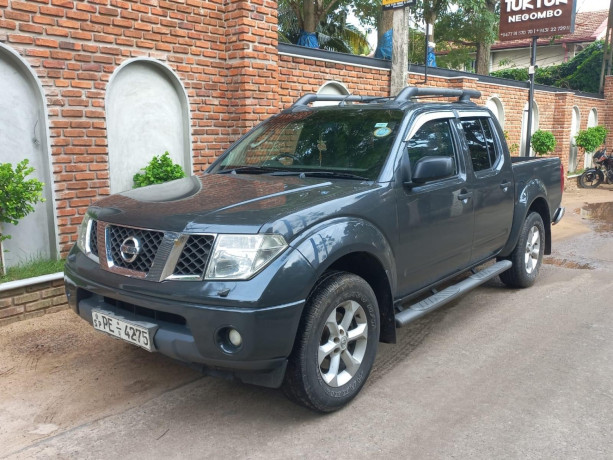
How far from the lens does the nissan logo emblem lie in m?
3.17

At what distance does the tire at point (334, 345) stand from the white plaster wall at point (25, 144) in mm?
3586

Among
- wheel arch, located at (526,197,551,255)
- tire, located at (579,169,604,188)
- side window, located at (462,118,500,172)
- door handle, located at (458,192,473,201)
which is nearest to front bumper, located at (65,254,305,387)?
door handle, located at (458,192,473,201)

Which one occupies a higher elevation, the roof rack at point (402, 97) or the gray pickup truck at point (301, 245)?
the roof rack at point (402, 97)

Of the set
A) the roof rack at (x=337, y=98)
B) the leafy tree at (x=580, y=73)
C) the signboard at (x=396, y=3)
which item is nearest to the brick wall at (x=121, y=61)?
the signboard at (x=396, y=3)

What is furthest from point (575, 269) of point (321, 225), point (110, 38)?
point (110, 38)

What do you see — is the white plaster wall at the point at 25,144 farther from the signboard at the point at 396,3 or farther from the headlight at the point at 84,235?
the signboard at the point at 396,3

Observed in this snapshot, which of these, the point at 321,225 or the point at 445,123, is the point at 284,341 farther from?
the point at 445,123

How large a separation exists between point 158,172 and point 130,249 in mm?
3355

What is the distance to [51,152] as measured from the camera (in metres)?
5.57

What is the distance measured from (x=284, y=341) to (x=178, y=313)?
1.85ft

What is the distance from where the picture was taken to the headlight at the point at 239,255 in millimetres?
2928

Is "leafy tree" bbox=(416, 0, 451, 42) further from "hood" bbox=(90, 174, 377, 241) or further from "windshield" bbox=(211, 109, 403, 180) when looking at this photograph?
"hood" bbox=(90, 174, 377, 241)

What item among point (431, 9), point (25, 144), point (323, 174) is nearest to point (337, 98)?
point (323, 174)

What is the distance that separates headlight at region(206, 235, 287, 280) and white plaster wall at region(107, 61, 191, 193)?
3.69 m
